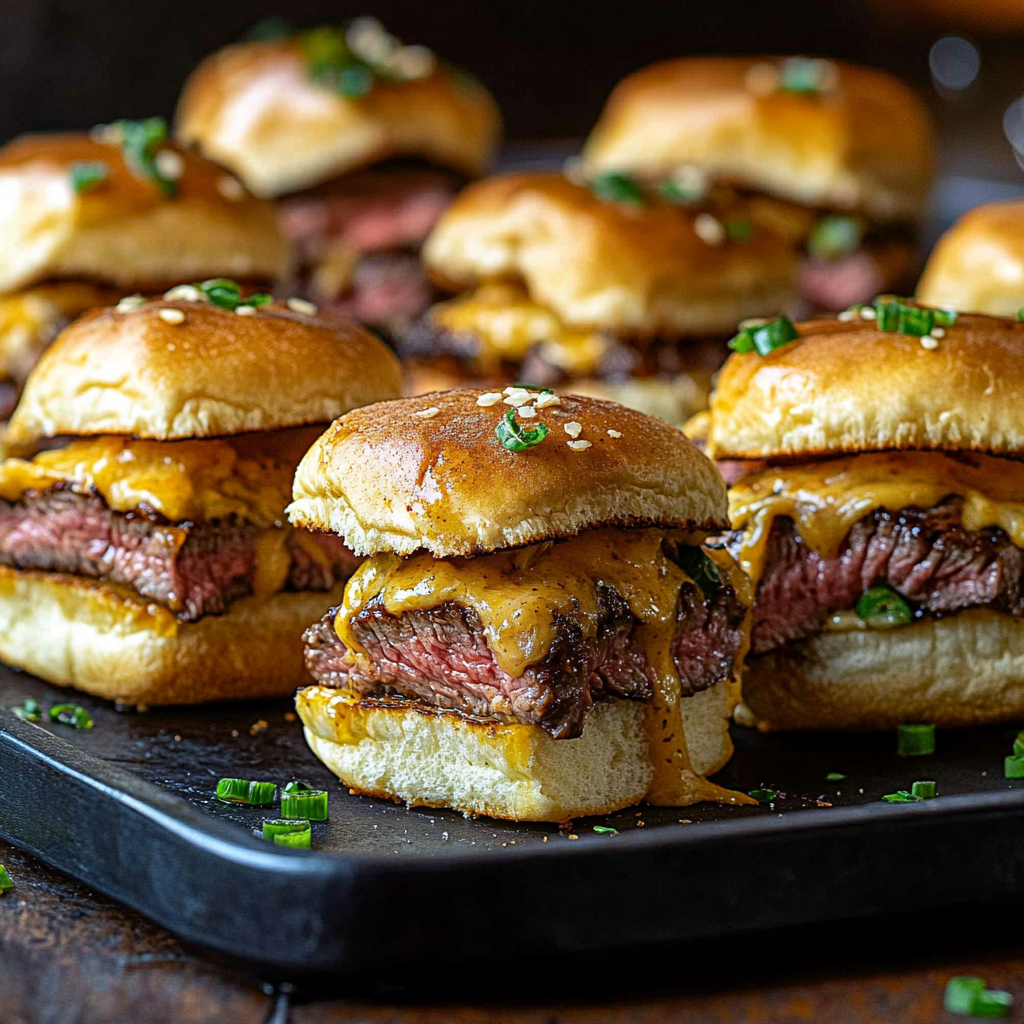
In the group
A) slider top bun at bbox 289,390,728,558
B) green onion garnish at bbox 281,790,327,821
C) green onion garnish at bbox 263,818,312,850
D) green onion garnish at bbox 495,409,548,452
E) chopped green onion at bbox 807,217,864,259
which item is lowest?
chopped green onion at bbox 807,217,864,259

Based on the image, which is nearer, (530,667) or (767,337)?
(530,667)

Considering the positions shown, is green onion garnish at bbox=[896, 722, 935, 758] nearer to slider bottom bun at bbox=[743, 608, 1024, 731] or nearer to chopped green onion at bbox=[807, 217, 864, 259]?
slider bottom bun at bbox=[743, 608, 1024, 731]

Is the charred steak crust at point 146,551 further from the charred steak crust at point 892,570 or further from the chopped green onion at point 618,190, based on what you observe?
the chopped green onion at point 618,190

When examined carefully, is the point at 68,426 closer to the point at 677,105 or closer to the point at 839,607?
the point at 839,607

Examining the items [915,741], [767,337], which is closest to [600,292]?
[767,337]

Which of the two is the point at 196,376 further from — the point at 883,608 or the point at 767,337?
the point at 883,608

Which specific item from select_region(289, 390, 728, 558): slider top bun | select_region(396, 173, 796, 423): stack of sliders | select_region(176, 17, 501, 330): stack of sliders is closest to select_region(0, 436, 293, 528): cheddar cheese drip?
select_region(289, 390, 728, 558): slider top bun

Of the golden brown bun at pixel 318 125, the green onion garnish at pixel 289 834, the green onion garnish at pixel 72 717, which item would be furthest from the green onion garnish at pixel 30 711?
the golden brown bun at pixel 318 125
